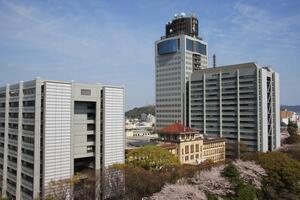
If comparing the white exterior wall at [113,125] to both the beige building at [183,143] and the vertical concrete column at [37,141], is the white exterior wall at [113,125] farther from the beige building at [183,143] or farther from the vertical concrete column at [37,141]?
the beige building at [183,143]

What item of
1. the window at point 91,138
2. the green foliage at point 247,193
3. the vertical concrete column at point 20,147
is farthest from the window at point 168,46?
the green foliage at point 247,193

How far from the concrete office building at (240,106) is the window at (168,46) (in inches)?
709

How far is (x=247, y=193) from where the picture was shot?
135 feet

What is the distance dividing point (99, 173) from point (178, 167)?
1485 centimetres

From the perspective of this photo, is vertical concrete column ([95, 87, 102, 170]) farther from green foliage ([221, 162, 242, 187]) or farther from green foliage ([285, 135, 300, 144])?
green foliage ([285, 135, 300, 144])

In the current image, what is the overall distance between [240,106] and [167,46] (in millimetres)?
42557

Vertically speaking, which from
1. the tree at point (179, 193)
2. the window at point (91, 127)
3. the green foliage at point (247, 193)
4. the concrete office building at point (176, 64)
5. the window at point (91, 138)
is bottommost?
the green foliage at point (247, 193)

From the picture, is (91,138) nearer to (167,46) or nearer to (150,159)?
(150,159)

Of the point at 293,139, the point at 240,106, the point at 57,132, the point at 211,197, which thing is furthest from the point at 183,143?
the point at 293,139

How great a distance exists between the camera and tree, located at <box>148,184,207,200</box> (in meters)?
36.2

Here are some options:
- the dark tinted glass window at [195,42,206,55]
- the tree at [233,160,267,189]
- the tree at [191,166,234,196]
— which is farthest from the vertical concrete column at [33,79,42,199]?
the dark tinted glass window at [195,42,206,55]

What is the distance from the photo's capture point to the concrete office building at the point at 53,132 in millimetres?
44688

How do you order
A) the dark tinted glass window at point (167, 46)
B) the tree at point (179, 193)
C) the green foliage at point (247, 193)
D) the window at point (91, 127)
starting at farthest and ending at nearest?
the dark tinted glass window at point (167, 46)
the window at point (91, 127)
the green foliage at point (247, 193)
the tree at point (179, 193)

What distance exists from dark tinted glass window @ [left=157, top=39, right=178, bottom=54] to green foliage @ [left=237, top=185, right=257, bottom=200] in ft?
294
